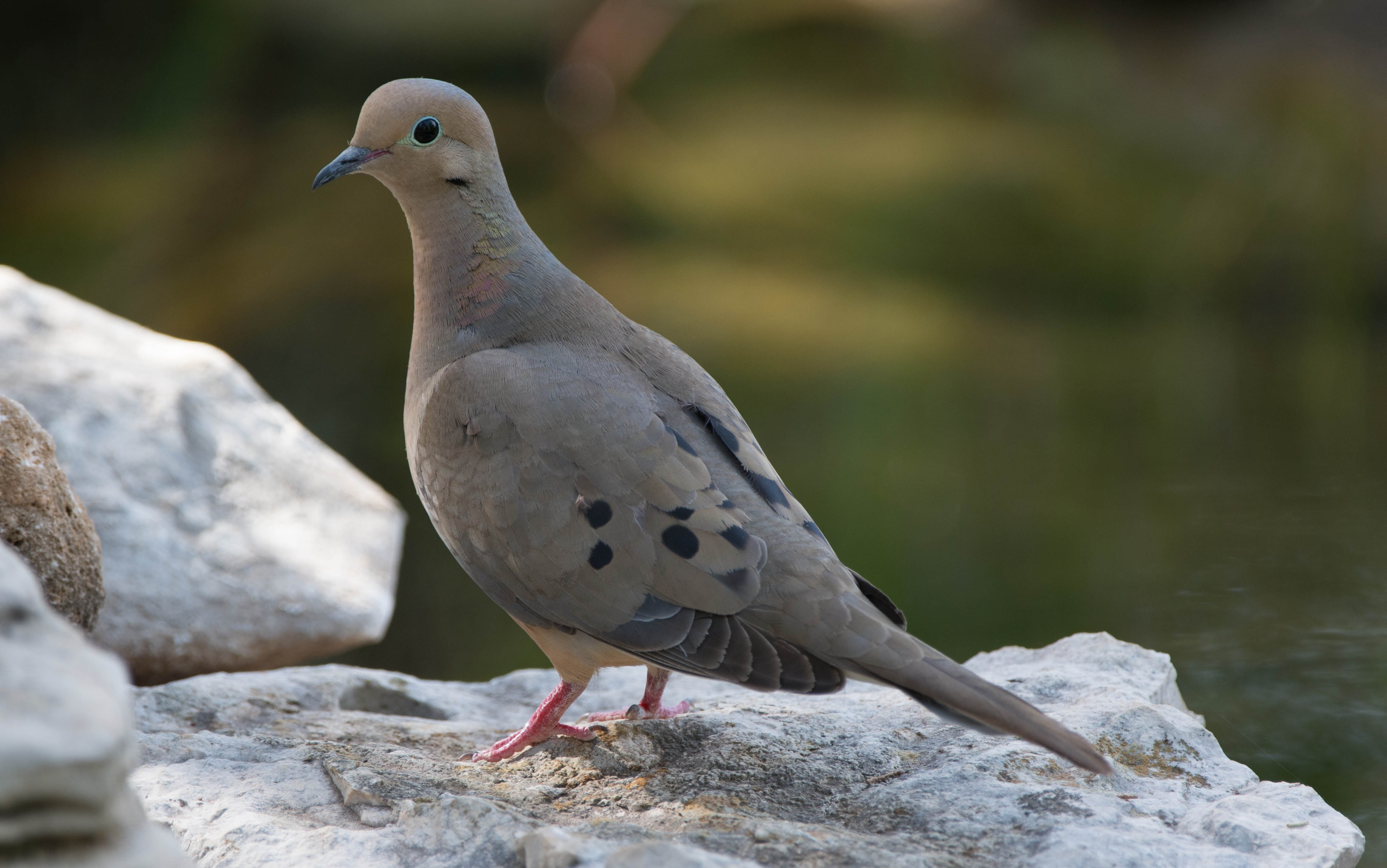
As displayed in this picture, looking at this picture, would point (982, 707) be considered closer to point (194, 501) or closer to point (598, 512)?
point (598, 512)

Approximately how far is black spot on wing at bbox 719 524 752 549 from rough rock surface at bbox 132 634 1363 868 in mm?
301

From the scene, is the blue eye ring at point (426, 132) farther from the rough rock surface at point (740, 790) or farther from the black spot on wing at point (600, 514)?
the rough rock surface at point (740, 790)

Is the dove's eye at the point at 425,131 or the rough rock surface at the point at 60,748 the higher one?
the dove's eye at the point at 425,131

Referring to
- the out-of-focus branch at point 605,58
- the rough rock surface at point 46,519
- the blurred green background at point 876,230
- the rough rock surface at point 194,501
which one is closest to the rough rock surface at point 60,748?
the rough rock surface at point 46,519

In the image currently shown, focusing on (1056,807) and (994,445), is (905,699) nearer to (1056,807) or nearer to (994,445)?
(1056,807)

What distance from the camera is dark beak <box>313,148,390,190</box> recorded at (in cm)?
207

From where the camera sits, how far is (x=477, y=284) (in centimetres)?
214

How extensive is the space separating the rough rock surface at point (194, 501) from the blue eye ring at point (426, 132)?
0.98 meters

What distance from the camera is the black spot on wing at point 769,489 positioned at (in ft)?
6.27

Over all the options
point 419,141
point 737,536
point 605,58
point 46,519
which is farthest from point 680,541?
point 605,58

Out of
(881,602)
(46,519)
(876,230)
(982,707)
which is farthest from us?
(876,230)

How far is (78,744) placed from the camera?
927mm

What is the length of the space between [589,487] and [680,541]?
157mm

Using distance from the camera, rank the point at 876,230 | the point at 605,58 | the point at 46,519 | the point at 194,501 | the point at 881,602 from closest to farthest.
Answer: the point at 881,602 → the point at 46,519 → the point at 194,501 → the point at 876,230 → the point at 605,58
